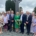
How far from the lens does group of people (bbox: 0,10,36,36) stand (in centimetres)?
1256

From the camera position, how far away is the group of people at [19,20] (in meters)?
12.6

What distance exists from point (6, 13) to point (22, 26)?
1670mm

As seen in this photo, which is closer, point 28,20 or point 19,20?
point 28,20

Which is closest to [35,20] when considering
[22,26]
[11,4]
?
[22,26]

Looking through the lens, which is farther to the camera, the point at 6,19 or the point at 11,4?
the point at 11,4

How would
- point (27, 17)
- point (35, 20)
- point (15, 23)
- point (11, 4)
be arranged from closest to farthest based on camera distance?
point (35, 20) → point (27, 17) → point (15, 23) → point (11, 4)

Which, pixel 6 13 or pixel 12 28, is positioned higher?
pixel 6 13

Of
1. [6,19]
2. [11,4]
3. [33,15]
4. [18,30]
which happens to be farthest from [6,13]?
[11,4]

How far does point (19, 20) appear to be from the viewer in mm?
13703

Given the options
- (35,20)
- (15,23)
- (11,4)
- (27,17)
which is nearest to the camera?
(35,20)

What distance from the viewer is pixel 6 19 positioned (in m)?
14.3

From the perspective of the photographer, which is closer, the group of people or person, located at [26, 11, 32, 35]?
the group of people

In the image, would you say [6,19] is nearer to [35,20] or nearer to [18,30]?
[18,30]

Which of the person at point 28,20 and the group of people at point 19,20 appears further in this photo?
the person at point 28,20
